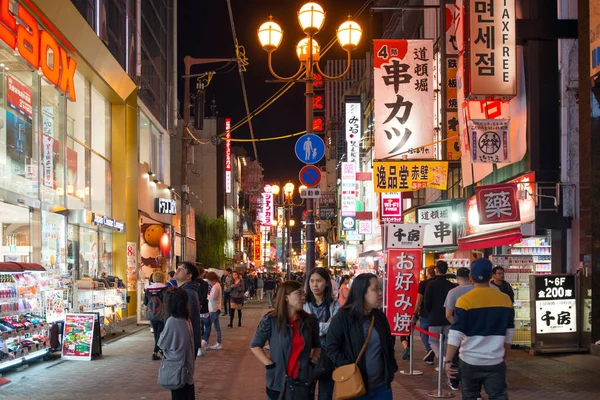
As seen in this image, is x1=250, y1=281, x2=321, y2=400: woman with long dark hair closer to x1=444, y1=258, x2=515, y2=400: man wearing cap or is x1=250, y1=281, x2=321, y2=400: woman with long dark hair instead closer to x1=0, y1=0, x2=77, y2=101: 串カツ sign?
x1=444, y1=258, x2=515, y2=400: man wearing cap

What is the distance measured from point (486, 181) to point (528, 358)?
7.67 meters

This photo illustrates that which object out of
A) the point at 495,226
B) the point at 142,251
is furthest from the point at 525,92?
the point at 142,251

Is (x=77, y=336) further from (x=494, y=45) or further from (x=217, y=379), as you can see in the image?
(x=494, y=45)

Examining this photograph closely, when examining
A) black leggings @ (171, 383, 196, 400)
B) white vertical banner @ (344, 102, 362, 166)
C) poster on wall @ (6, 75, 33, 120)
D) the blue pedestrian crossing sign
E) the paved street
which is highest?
white vertical banner @ (344, 102, 362, 166)

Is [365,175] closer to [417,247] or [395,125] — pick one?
[395,125]

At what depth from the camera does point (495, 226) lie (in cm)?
2005

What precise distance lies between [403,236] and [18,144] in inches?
349

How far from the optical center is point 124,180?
2673 centimetres

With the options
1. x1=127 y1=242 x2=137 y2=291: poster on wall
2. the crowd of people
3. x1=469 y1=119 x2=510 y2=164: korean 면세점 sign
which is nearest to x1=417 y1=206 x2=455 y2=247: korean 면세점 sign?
x1=469 y1=119 x2=510 y2=164: korean 면세점 sign

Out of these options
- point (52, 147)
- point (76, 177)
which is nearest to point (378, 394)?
point (52, 147)

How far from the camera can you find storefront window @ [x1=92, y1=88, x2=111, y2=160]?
81.8 feet

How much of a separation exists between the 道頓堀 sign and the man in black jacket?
1.96 ft

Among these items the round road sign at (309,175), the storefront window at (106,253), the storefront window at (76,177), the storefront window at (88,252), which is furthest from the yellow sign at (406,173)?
the storefront window at (106,253)

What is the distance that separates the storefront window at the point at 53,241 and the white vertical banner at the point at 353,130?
34.9m
